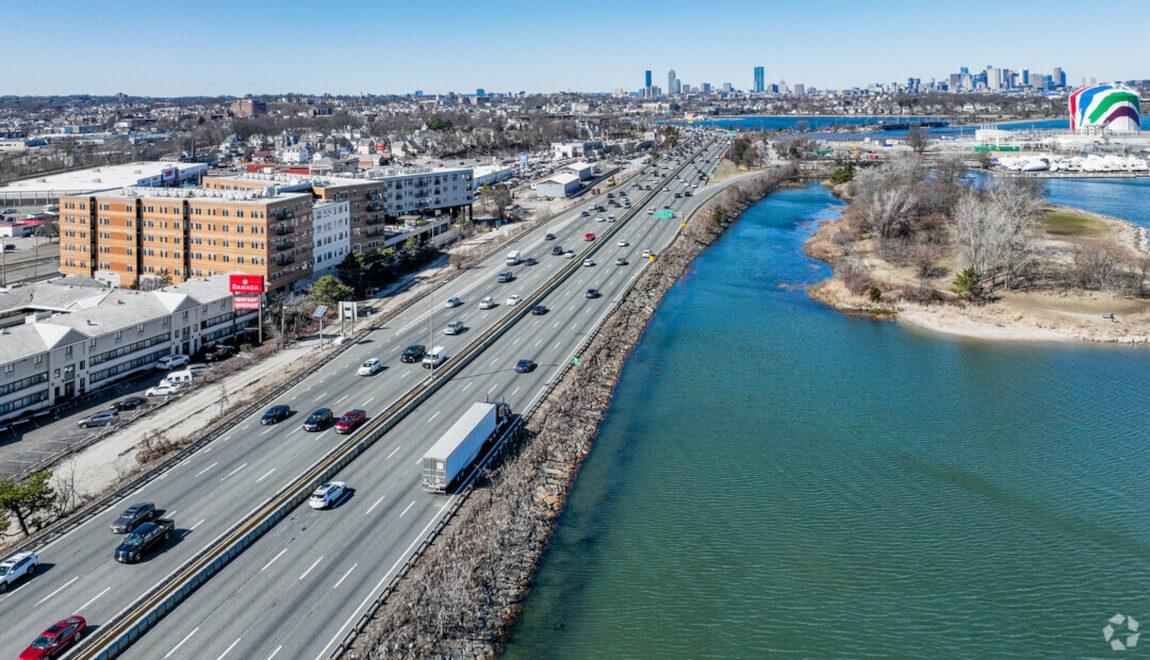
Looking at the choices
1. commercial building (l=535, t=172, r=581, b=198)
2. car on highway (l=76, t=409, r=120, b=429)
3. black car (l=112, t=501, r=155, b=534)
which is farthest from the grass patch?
black car (l=112, t=501, r=155, b=534)

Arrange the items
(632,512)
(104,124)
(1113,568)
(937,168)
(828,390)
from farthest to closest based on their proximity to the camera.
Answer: (104,124) → (937,168) → (828,390) → (632,512) → (1113,568)

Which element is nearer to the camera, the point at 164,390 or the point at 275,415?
the point at 275,415

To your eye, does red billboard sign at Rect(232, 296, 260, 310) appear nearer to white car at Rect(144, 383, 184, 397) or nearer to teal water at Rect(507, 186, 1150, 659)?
white car at Rect(144, 383, 184, 397)

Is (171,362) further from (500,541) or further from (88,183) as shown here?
(88,183)

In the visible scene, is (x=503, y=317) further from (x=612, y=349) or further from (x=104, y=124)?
(x=104, y=124)

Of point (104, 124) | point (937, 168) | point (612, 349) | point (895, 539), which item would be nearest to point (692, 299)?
point (612, 349)

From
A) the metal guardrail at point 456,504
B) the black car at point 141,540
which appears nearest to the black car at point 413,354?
the metal guardrail at point 456,504

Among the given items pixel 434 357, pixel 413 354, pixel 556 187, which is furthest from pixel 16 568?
pixel 556 187
